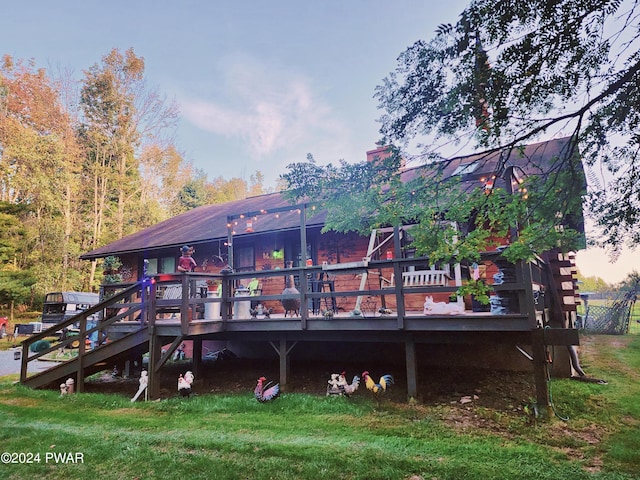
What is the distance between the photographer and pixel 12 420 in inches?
222

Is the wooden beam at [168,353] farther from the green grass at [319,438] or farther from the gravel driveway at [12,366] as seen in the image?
the gravel driveway at [12,366]

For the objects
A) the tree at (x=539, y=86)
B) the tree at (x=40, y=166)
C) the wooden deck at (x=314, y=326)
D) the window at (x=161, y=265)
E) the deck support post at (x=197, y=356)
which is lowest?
the deck support post at (x=197, y=356)

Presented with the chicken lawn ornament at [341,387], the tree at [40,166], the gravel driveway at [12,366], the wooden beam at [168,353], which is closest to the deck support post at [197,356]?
the wooden beam at [168,353]

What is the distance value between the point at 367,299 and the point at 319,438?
5.00 m

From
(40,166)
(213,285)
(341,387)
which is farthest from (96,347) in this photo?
(40,166)

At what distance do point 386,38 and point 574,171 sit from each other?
4.54 m

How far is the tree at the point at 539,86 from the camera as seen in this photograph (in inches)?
134

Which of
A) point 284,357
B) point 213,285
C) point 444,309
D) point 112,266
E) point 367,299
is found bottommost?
point 284,357

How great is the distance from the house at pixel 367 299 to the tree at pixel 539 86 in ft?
1.11

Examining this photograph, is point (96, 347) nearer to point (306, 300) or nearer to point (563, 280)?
point (306, 300)

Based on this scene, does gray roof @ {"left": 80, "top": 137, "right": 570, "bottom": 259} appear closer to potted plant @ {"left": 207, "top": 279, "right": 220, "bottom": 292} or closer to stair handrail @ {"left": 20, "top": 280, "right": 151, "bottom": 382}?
potted plant @ {"left": 207, "top": 279, "right": 220, "bottom": 292}

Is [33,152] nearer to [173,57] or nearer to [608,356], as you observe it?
[173,57]

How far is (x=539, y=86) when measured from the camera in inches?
144

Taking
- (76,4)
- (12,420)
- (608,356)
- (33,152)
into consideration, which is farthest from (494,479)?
(33,152)
